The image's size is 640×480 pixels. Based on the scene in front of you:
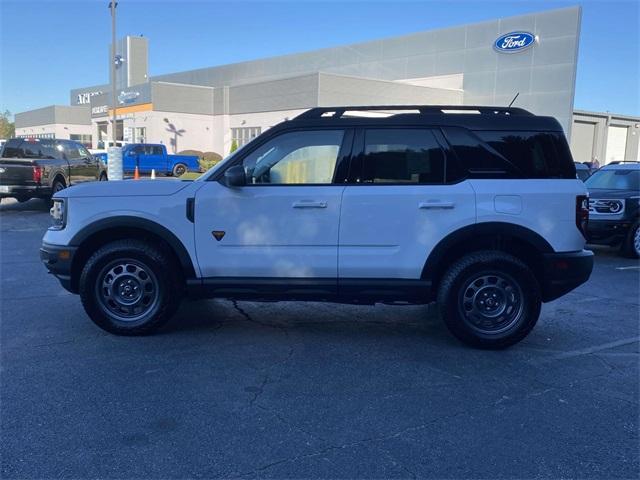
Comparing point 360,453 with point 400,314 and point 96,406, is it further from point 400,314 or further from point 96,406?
point 400,314

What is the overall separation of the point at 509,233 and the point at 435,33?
41.3 m

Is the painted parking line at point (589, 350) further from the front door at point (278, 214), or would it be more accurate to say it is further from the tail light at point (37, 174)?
the tail light at point (37, 174)

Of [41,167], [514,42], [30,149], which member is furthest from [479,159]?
[514,42]

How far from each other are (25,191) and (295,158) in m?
11.5

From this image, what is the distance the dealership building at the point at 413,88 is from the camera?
35594 mm

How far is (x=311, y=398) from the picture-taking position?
3.88m

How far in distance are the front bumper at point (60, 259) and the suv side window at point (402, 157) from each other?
2737mm

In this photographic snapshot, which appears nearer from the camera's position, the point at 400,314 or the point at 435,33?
the point at 400,314

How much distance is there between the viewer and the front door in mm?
4840

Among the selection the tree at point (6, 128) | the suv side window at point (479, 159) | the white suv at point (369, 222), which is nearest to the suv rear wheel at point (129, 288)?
the white suv at point (369, 222)

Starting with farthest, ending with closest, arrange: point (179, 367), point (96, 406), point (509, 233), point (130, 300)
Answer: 1. point (130, 300)
2. point (509, 233)
3. point (179, 367)
4. point (96, 406)

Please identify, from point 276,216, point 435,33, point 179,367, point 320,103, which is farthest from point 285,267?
point 435,33

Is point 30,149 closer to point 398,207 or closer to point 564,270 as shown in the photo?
point 398,207

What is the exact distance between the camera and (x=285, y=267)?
4875 mm
